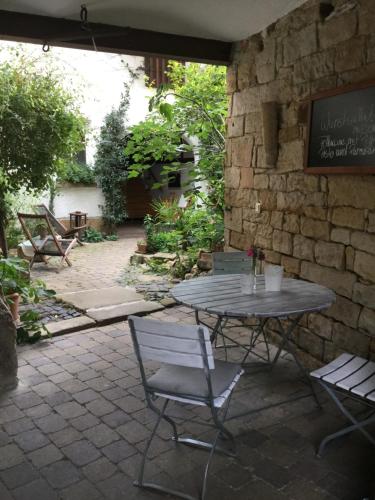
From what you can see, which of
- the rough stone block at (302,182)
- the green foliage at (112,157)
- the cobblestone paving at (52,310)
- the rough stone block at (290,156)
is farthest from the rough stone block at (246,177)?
the green foliage at (112,157)

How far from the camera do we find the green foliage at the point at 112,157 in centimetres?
1074

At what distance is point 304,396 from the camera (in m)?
2.69

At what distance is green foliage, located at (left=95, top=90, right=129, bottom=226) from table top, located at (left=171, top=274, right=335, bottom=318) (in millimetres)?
8190

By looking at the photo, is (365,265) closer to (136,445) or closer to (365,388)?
(365,388)

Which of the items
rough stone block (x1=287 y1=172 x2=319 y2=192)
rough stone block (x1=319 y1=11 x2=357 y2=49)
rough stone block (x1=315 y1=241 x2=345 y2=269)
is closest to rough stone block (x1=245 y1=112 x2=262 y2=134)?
rough stone block (x1=287 y1=172 x2=319 y2=192)

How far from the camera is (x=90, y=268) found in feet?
23.3

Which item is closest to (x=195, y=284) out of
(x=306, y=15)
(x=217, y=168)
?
(x=306, y=15)

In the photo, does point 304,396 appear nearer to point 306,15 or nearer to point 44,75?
point 306,15

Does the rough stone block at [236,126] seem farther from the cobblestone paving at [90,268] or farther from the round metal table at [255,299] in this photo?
the cobblestone paving at [90,268]

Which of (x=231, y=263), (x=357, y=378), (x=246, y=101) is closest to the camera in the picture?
(x=357, y=378)

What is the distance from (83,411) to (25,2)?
2.82 m

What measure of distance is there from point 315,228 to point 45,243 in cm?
504

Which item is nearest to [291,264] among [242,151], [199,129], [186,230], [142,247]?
[242,151]

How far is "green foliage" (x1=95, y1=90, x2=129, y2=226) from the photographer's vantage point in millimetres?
10742
